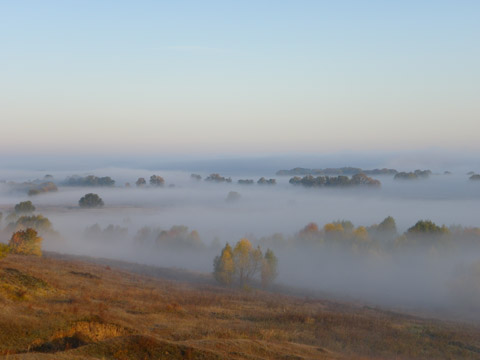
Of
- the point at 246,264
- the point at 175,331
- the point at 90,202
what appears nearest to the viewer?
the point at 175,331

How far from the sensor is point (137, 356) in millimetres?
14000

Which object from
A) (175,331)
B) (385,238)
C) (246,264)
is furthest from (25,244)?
(385,238)

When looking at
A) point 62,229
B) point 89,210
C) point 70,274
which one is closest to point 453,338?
point 70,274

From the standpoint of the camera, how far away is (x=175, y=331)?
2295cm

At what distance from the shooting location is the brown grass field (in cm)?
1488

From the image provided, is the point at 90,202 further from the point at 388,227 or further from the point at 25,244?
the point at 388,227

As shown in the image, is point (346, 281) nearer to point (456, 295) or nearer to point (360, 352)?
point (456, 295)

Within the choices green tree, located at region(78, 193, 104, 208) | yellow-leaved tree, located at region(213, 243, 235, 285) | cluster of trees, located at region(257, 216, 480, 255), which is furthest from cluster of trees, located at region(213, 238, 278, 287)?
green tree, located at region(78, 193, 104, 208)

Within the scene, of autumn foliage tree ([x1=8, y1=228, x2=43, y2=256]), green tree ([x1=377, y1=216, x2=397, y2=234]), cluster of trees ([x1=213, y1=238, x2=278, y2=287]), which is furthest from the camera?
green tree ([x1=377, y1=216, x2=397, y2=234])

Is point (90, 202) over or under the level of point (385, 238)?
over

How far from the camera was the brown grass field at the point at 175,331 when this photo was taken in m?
14.9

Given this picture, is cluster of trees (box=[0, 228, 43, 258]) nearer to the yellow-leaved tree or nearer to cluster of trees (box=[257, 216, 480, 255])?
the yellow-leaved tree

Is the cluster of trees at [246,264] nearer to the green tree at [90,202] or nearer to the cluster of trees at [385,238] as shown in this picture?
the cluster of trees at [385,238]

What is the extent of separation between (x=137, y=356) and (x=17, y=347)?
17.4 feet
